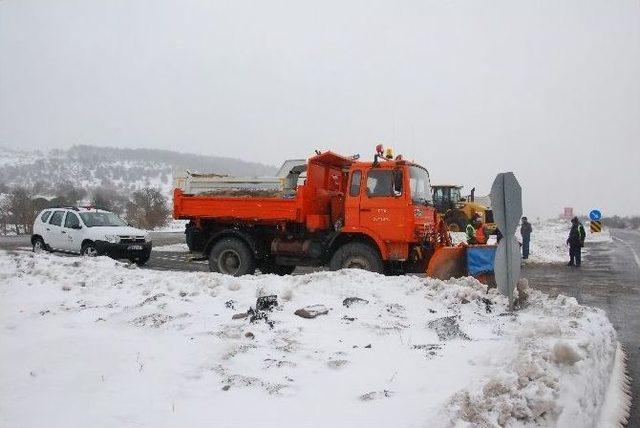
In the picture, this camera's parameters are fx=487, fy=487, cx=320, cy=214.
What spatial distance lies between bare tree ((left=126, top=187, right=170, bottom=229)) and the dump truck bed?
31.1 metres

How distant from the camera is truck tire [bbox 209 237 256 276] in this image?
10.7 m

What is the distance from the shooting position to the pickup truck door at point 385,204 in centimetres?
942

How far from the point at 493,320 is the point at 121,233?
37.7ft

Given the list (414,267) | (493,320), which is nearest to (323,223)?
(414,267)

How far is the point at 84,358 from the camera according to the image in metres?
4.19

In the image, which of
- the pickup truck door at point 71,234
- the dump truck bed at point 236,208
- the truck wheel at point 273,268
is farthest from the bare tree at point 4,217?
the truck wheel at point 273,268

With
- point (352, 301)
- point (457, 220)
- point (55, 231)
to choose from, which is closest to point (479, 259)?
point (352, 301)

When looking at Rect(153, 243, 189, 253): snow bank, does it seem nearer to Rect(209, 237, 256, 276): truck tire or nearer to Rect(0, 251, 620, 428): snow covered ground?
Rect(209, 237, 256, 276): truck tire

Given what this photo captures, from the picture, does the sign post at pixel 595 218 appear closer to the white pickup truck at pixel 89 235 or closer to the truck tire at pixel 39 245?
the white pickup truck at pixel 89 235

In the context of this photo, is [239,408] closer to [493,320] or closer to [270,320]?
[270,320]

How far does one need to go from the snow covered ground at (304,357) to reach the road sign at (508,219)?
473mm

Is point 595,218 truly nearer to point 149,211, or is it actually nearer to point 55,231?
point 55,231

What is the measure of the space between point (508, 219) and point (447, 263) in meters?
2.79

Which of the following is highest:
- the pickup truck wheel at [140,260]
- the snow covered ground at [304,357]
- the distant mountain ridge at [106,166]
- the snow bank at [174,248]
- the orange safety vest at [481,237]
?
the distant mountain ridge at [106,166]
